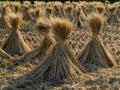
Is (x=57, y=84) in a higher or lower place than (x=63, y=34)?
lower

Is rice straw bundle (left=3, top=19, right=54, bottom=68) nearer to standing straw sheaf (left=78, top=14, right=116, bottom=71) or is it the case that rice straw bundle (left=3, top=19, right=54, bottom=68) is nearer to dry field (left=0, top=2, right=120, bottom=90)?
dry field (left=0, top=2, right=120, bottom=90)

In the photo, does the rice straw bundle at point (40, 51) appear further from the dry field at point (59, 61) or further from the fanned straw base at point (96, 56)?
the fanned straw base at point (96, 56)

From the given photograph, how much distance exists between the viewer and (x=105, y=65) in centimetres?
1064

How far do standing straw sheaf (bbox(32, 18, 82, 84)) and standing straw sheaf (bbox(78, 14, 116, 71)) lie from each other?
4.41 feet

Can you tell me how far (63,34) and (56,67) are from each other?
731mm

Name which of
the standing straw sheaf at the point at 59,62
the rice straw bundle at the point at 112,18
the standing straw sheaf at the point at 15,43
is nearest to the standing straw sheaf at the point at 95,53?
the standing straw sheaf at the point at 59,62

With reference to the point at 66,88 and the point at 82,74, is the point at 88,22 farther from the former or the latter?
the point at 66,88

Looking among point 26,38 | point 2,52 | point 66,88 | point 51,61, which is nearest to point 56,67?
point 51,61

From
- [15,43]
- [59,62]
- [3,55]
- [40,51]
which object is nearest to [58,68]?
[59,62]

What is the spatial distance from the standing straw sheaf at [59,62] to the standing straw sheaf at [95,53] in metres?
1.34

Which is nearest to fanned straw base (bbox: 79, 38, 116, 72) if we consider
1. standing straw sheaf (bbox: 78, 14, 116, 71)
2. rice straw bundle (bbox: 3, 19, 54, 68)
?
standing straw sheaf (bbox: 78, 14, 116, 71)

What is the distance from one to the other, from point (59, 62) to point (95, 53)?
69.6 inches

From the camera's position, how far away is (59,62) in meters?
9.28

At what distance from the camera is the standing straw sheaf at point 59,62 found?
924 cm
